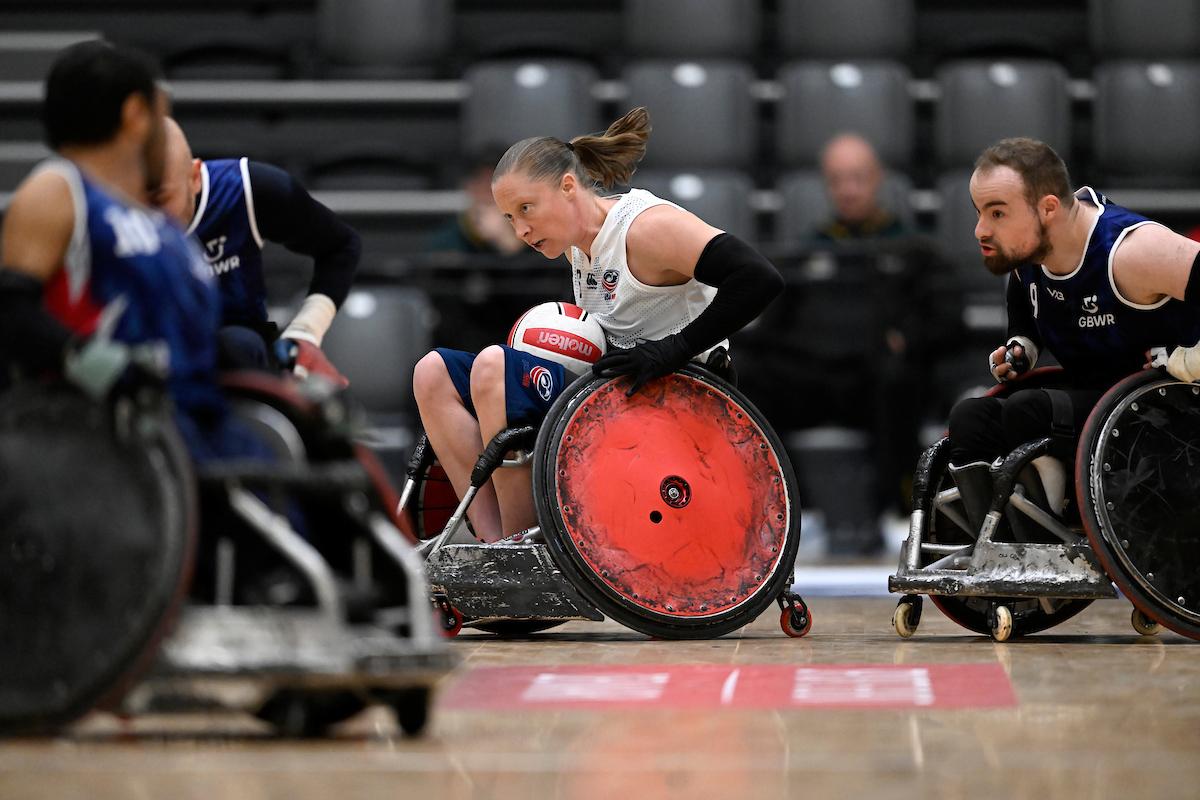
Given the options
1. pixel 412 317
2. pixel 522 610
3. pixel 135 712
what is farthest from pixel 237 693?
pixel 412 317

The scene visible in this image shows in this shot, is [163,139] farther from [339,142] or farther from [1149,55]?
[1149,55]

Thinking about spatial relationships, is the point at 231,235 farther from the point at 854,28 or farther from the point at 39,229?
the point at 854,28

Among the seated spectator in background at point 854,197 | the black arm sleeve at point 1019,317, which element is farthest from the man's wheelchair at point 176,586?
the seated spectator in background at point 854,197

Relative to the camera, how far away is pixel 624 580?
376 centimetres

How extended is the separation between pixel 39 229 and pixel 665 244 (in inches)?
69.3

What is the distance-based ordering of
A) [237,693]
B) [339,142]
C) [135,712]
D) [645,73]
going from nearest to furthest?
[135,712] < [237,693] < [645,73] < [339,142]

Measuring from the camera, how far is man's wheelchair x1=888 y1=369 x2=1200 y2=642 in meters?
3.63

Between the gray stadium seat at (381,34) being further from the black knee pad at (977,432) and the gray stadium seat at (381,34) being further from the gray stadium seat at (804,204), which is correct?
the black knee pad at (977,432)

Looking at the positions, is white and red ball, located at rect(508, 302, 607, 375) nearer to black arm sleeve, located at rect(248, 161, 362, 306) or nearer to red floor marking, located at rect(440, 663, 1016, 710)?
black arm sleeve, located at rect(248, 161, 362, 306)

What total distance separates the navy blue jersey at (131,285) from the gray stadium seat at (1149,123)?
5725mm

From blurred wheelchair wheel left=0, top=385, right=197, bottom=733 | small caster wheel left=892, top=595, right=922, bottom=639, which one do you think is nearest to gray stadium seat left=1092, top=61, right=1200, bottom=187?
small caster wheel left=892, top=595, right=922, bottom=639

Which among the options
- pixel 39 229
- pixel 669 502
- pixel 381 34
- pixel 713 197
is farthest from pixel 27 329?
pixel 381 34

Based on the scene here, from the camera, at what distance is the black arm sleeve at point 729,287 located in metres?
3.83

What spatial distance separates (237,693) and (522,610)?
4.46 ft
